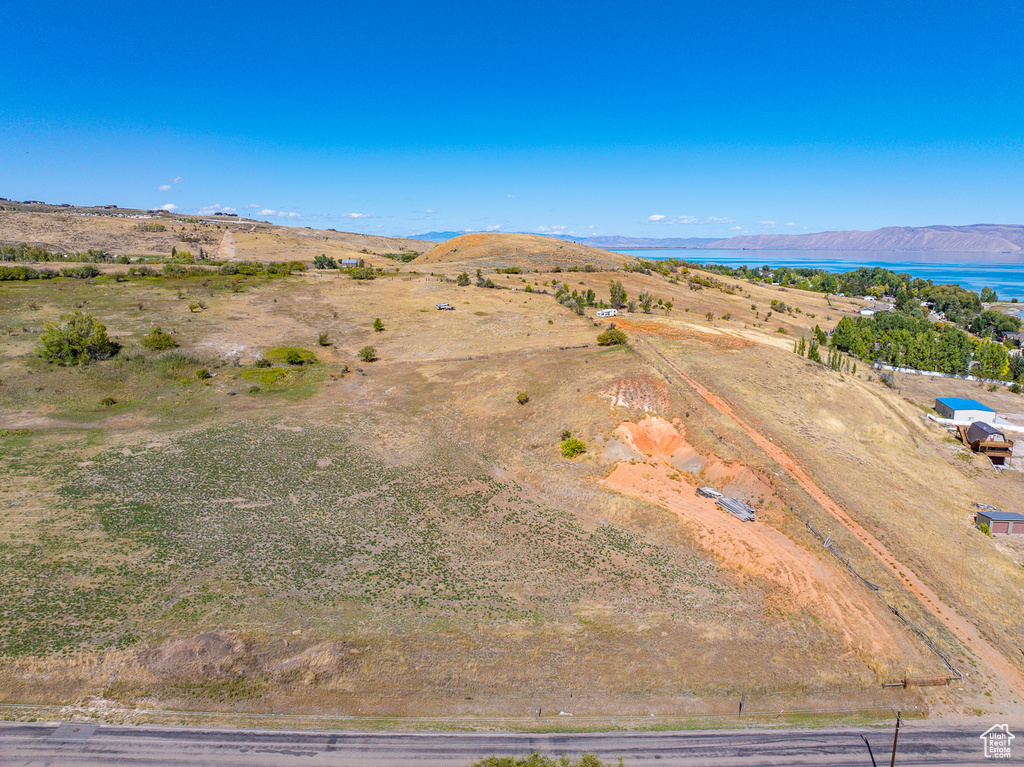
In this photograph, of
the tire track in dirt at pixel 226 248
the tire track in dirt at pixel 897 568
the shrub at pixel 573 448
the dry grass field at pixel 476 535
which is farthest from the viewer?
the tire track in dirt at pixel 226 248

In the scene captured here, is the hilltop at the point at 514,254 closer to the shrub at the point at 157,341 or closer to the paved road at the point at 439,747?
the shrub at the point at 157,341

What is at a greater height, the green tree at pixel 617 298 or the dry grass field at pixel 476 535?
the green tree at pixel 617 298

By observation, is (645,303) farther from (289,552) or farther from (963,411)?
(289,552)

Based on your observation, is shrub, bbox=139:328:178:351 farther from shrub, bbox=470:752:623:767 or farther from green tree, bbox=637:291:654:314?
green tree, bbox=637:291:654:314

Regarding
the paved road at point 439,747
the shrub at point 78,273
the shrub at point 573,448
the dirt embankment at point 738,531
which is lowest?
the paved road at point 439,747

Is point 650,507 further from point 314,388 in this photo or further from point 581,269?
point 581,269

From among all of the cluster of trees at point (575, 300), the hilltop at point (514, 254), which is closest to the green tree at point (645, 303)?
the cluster of trees at point (575, 300)

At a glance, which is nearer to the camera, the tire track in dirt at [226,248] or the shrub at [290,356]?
the shrub at [290,356]

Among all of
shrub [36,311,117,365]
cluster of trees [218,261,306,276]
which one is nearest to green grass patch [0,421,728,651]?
shrub [36,311,117,365]
